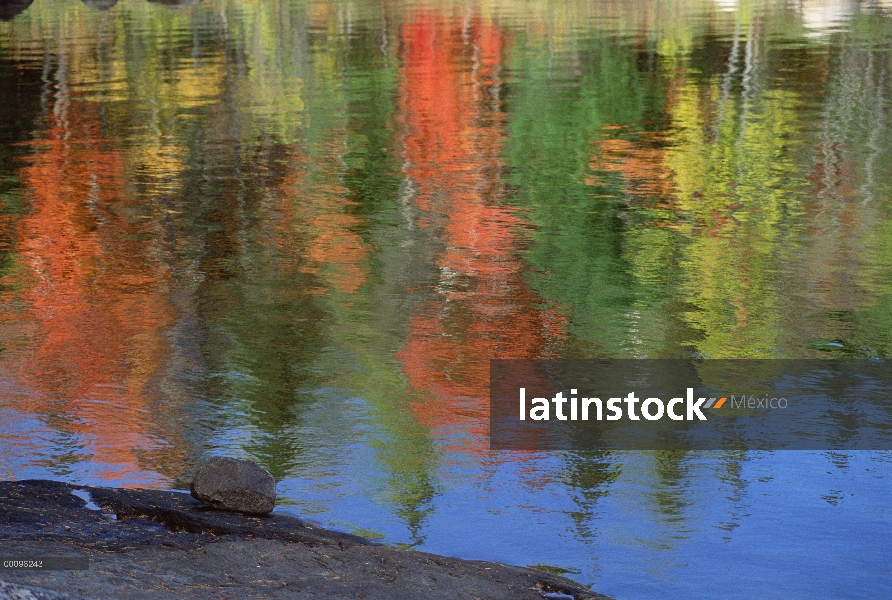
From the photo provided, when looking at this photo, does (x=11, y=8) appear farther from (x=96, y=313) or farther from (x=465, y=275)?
(x=465, y=275)

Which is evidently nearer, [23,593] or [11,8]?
[23,593]

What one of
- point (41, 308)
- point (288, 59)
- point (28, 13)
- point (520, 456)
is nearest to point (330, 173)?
point (41, 308)

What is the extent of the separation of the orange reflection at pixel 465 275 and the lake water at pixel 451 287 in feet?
0.18

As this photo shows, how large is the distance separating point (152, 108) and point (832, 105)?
15526mm

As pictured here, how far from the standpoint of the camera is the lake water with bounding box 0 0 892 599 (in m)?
8.46

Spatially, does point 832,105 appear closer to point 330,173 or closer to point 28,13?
point 330,173

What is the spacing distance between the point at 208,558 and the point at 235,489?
1.25 metres

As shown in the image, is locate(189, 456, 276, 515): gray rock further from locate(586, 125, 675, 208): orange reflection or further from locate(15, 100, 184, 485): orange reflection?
locate(586, 125, 675, 208): orange reflection

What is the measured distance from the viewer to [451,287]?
13.8m

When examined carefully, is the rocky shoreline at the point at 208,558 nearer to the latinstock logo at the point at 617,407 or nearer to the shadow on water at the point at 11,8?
the latinstock logo at the point at 617,407

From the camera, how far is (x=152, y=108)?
2911 centimetres
